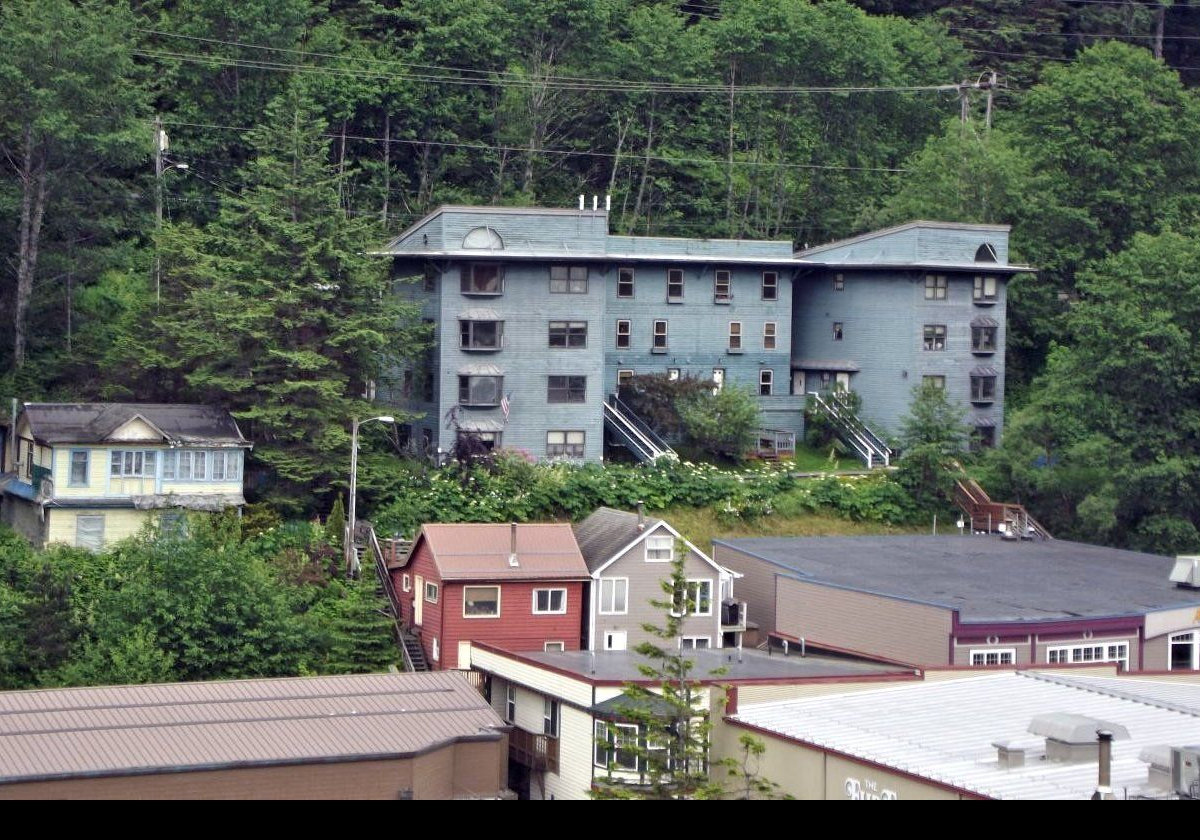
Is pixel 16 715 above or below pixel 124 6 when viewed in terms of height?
below

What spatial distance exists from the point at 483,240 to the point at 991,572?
18810 millimetres

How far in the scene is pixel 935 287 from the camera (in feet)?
180

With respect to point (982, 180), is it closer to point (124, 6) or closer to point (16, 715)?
point (124, 6)

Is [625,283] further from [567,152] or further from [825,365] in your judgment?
[567,152]

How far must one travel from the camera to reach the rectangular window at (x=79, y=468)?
40.2m

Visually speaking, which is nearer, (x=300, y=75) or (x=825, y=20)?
(x=300, y=75)

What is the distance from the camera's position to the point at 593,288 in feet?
164

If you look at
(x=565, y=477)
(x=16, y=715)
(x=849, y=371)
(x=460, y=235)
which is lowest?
(x=16, y=715)

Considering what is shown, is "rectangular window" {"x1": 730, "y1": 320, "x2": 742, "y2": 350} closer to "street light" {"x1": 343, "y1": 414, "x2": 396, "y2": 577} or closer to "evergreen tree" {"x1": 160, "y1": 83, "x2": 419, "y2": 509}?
"evergreen tree" {"x1": 160, "y1": 83, "x2": 419, "y2": 509}

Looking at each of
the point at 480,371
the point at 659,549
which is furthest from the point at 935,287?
the point at 659,549

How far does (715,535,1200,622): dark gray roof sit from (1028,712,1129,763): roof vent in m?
13.1

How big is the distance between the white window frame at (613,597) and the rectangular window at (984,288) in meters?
22.5
